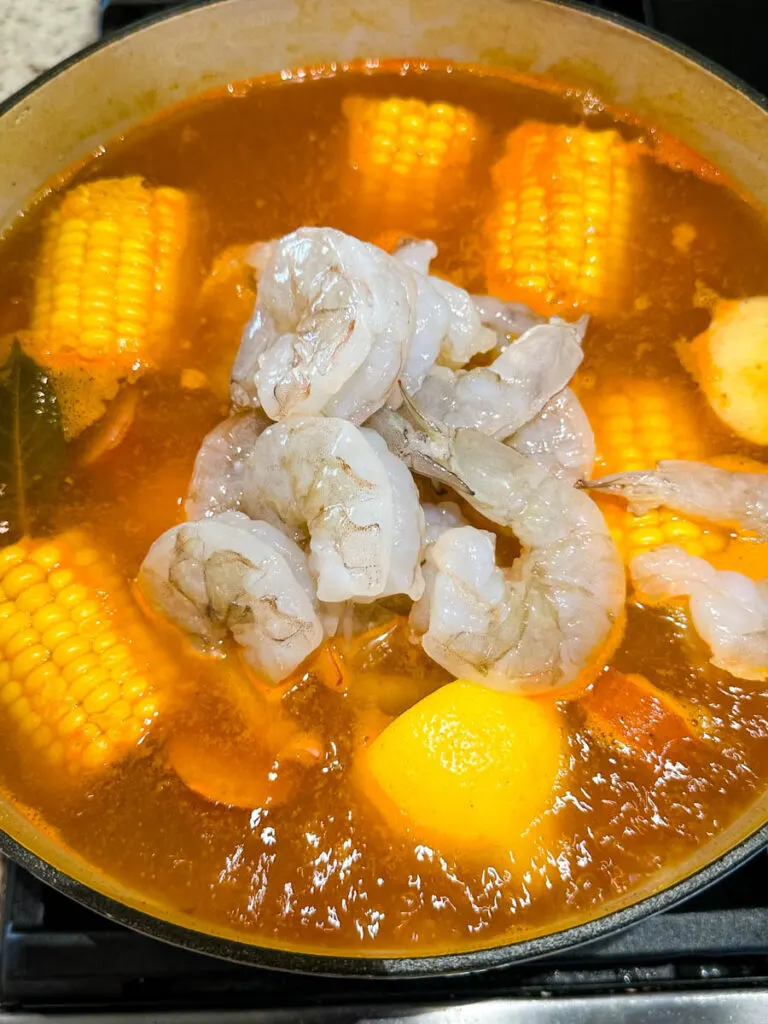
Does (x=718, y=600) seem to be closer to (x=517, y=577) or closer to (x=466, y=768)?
(x=517, y=577)

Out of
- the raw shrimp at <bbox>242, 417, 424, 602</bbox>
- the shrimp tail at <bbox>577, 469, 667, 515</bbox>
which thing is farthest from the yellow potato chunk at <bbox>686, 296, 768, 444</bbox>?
the raw shrimp at <bbox>242, 417, 424, 602</bbox>

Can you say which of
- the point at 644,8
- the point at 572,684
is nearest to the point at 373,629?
the point at 572,684

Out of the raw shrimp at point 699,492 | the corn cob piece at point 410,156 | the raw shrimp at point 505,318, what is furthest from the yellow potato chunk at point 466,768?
the corn cob piece at point 410,156

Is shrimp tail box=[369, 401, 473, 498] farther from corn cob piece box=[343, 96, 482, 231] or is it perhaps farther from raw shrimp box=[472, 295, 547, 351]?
corn cob piece box=[343, 96, 482, 231]

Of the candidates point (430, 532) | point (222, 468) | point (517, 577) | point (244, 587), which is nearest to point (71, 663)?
point (244, 587)

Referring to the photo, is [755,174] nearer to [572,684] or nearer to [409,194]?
[409,194]
